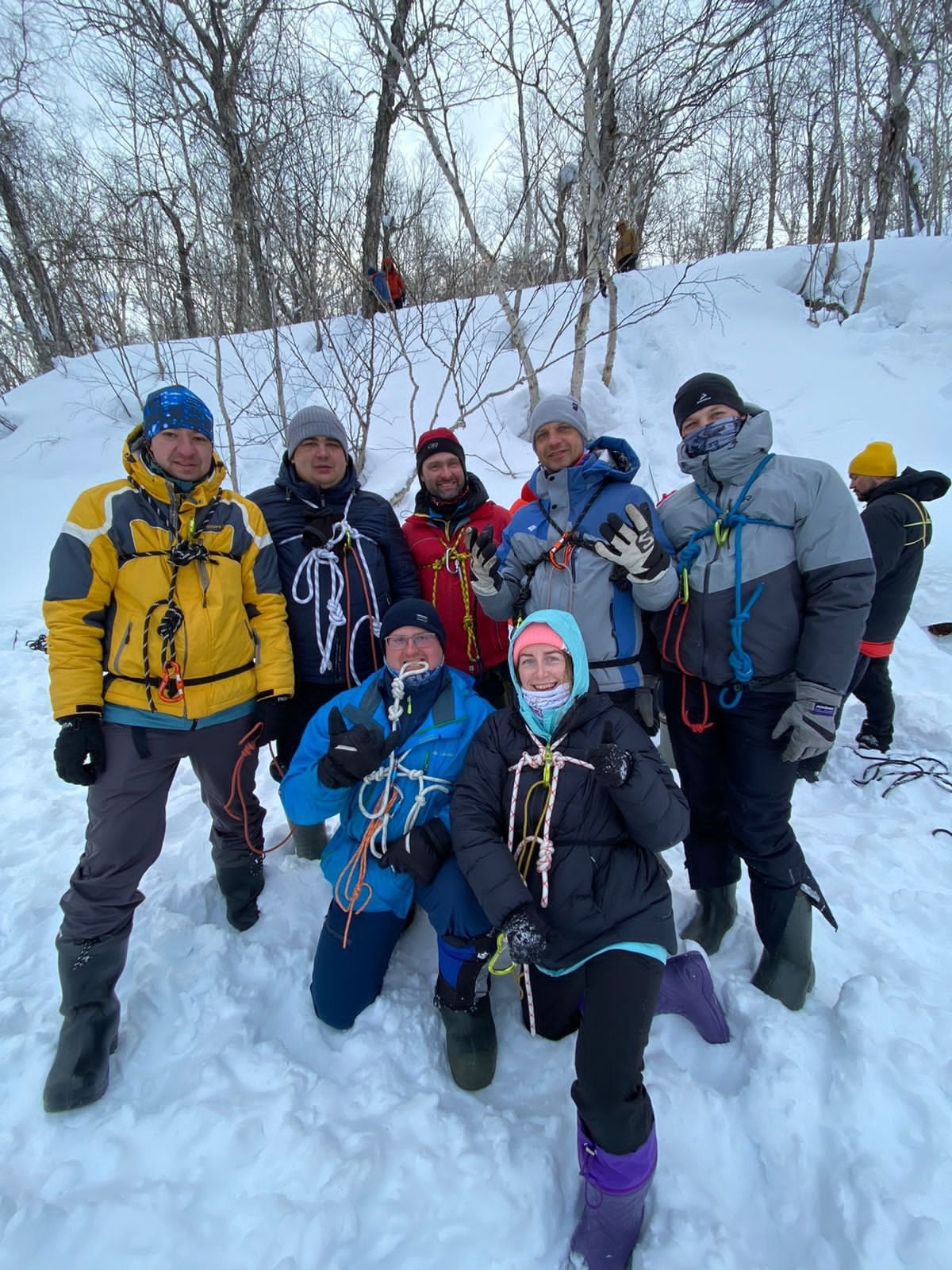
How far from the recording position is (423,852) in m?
2.07

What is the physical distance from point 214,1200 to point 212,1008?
62cm

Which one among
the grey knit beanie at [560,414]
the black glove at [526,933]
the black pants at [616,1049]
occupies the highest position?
the grey knit beanie at [560,414]

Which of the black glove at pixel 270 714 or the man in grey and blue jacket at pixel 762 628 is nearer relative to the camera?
the man in grey and blue jacket at pixel 762 628

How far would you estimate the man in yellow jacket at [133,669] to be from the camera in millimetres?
1997

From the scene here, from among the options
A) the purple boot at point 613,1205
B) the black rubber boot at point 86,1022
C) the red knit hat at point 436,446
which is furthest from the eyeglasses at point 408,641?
the purple boot at point 613,1205

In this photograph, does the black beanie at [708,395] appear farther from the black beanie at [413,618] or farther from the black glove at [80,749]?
the black glove at [80,749]

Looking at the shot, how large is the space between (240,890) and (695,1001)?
1941 mm

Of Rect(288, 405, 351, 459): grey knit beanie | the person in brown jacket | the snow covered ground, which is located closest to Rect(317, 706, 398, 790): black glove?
the snow covered ground

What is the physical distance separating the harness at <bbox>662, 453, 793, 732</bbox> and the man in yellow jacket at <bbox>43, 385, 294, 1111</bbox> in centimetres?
159

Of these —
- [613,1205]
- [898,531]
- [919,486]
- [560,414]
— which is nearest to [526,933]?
[613,1205]

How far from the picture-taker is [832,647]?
1862 mm

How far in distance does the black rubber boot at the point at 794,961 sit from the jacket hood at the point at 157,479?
272 cm

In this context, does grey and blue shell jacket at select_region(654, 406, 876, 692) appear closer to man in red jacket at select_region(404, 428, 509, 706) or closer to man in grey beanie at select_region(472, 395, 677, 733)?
man in grey beanie at select_region(472, 395, 677, 733)

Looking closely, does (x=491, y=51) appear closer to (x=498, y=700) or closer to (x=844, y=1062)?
(x=498, y=700)
